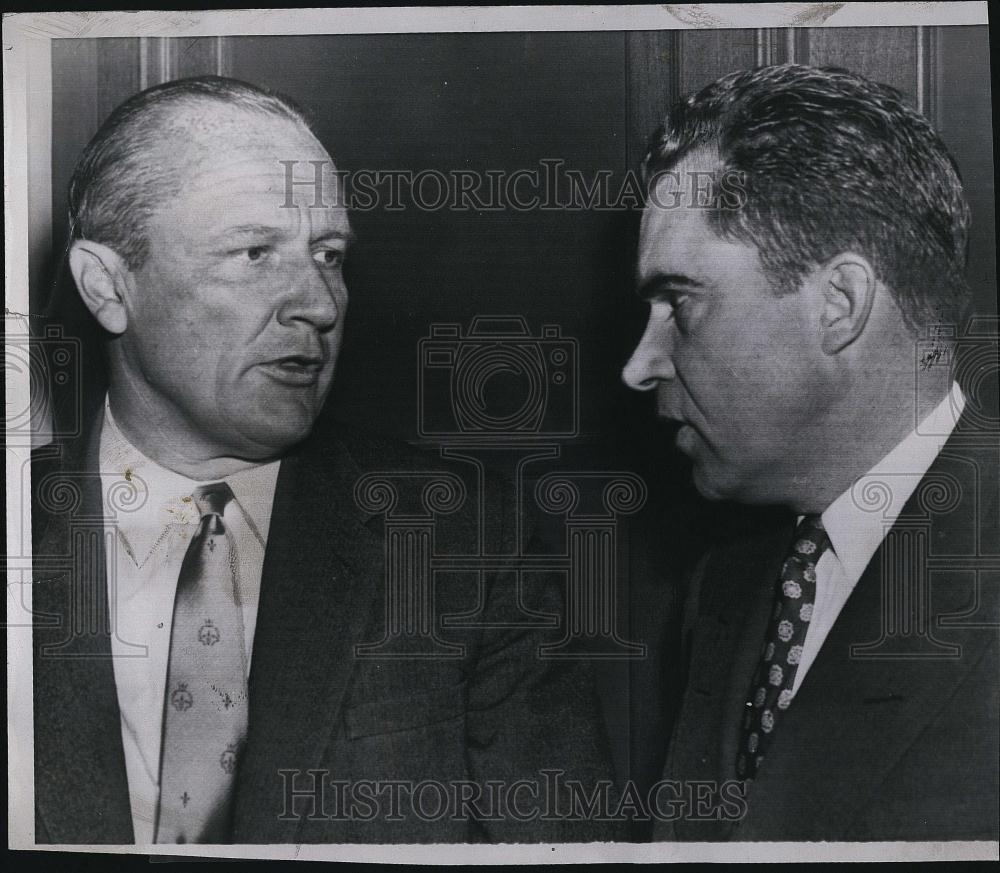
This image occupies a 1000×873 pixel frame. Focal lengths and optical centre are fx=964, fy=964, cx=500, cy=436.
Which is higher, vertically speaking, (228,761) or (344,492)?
(344,492)

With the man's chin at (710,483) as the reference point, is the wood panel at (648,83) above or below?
above

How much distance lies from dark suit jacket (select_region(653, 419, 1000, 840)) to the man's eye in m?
0.74

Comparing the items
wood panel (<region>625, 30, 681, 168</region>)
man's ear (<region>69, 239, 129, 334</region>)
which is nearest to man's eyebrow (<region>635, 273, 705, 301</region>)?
wood panel (<region>625, 30, 681, 168</region>)

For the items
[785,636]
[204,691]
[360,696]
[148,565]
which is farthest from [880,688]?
[148,565]

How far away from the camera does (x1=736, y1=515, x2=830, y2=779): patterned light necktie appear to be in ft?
4.86

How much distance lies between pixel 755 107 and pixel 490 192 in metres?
0.43

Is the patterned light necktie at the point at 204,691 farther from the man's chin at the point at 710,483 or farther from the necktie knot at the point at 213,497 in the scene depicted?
the man's chin at the point at 710,483

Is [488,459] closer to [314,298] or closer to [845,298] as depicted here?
[314,298]

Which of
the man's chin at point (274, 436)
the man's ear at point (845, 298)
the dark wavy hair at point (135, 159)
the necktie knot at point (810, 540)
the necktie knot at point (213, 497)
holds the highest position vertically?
the dark wavy hair at point (135, 159)

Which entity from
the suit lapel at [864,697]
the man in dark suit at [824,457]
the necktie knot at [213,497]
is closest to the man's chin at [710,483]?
the man in dark suit at [824,457]

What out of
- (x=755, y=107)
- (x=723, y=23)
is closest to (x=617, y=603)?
(x=755, y=107)

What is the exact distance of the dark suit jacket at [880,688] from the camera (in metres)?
1.48

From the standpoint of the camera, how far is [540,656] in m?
1.51

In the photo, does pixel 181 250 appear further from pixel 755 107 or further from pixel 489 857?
pixel 489 857
